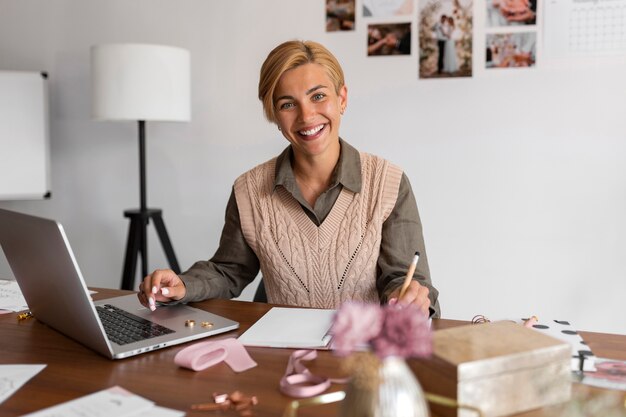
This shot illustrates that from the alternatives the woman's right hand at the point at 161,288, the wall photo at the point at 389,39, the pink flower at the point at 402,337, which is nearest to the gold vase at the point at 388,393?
the pink flower at the point at 402,337

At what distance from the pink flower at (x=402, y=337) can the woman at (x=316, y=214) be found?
103 centimetres

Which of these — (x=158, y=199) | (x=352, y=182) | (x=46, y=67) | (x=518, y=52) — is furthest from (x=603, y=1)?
(x=46, y=67)

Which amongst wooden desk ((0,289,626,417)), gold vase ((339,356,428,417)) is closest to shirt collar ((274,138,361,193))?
wooden desk ((0,289,626,417))

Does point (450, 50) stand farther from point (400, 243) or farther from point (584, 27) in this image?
point (400, 243)

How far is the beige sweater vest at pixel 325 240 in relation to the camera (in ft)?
5.39

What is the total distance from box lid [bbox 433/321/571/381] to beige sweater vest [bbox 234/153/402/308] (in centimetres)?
77

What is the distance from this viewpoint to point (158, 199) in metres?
3.25

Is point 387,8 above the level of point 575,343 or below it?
above

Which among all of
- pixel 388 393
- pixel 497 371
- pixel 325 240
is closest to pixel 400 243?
pixel 325 240

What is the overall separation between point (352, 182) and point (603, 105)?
1.45m

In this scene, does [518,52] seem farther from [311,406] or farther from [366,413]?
[366,413]

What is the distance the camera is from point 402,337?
0.56 meters

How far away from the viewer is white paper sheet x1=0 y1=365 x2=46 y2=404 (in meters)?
0.93

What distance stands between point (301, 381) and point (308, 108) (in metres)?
0.89
